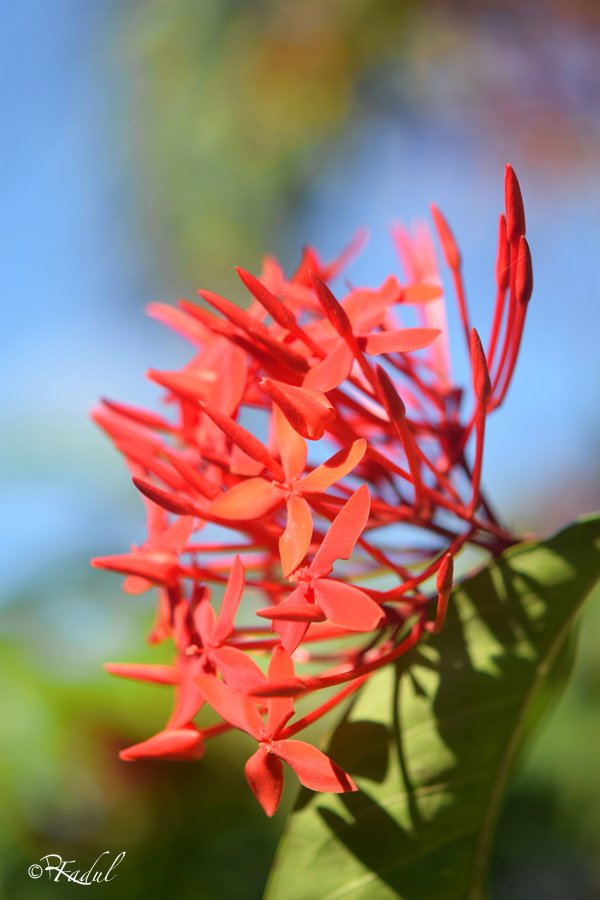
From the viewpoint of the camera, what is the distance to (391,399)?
2.00 feet

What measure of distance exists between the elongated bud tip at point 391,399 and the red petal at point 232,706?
0.66 feet

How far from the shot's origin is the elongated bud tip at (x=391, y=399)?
0.60 m

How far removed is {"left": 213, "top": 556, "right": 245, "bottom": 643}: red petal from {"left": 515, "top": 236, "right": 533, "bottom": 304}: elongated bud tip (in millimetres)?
276

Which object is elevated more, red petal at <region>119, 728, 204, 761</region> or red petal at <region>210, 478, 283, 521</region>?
red petal at <region>210, 478, 283, 521</region>

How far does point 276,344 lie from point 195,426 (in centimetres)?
14

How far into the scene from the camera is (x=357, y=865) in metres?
0.70

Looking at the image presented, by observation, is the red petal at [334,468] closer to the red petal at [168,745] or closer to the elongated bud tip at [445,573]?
the elongated bud tip at [445,573]

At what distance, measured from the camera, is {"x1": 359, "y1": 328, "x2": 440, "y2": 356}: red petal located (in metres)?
0.66

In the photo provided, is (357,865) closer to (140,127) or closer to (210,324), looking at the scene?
(210,324)
